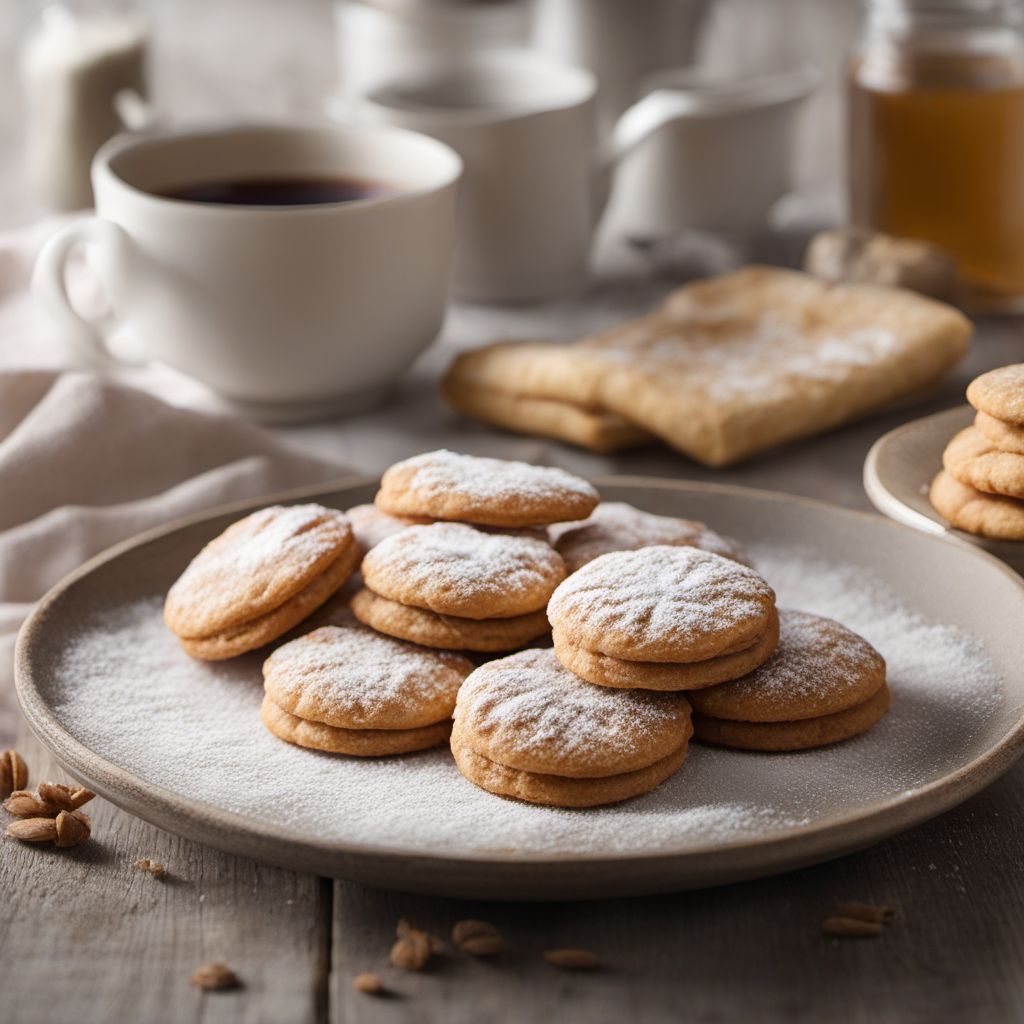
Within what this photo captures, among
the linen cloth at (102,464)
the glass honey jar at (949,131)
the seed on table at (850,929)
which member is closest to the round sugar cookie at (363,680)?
the seed on table at (850,929)

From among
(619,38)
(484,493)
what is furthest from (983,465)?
(619,38)

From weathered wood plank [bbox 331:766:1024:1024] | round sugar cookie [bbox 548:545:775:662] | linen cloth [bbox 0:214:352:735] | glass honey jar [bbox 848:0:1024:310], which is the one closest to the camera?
weathered wood plank [bbox 331:766:1024:1024]

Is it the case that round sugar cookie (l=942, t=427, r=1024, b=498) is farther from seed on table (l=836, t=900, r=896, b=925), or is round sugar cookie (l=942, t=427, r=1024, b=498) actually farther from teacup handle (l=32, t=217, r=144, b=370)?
teacup handle (l=32, t=217, r=144, b=370)

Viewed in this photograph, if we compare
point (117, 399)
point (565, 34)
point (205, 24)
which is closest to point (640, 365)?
point (117, 399)

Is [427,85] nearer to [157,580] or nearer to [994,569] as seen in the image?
[157,580]

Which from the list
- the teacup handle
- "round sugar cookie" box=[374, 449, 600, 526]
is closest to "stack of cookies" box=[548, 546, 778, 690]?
"round sugar cookie" box=[374, 449, 600, 526]

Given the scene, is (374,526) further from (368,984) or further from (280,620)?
(368,984)

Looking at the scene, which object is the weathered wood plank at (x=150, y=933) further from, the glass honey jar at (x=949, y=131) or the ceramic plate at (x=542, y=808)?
the glass honey jar at (x=949, y=131)
